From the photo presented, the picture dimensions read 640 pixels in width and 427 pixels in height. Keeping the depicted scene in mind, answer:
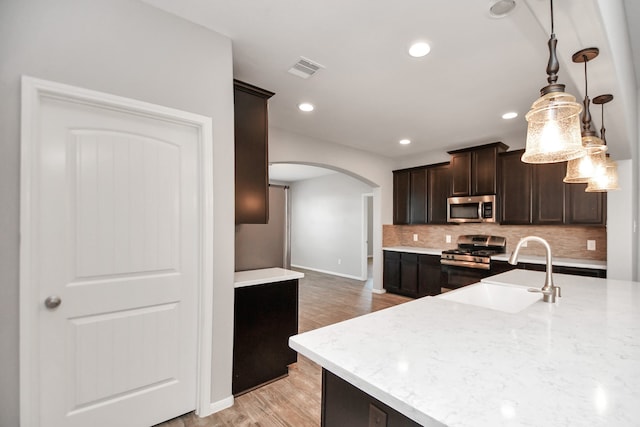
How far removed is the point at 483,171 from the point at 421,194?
1161mm

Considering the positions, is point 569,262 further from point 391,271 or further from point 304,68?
point 304,68

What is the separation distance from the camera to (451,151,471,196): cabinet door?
15.6 ft

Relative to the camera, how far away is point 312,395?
2.33 meters

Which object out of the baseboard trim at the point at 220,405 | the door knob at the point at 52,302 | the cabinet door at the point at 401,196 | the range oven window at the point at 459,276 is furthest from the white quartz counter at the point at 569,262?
the door knob at the point at 52,302

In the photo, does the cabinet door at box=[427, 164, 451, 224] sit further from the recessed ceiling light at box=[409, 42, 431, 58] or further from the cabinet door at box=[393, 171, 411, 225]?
the recessed ceiling light at box=[409, 42, 431, 58]

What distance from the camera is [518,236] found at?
458 centimetres

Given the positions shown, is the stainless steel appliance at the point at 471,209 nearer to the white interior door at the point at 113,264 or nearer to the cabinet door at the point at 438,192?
the cabinet door at the point at 438,192

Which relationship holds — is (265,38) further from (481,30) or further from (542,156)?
(542,156)

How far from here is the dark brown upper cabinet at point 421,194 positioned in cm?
516

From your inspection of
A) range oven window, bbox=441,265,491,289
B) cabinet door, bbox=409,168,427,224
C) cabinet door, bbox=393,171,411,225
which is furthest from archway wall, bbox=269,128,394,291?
range oven window, bbox=441,265,491,289

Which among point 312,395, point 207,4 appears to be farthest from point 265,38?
point 312,395

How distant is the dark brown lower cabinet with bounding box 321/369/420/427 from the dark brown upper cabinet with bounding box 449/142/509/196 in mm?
4393

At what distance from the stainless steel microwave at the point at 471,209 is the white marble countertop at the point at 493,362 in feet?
10.4

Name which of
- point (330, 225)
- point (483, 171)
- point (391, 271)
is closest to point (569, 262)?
point (483, 171)
